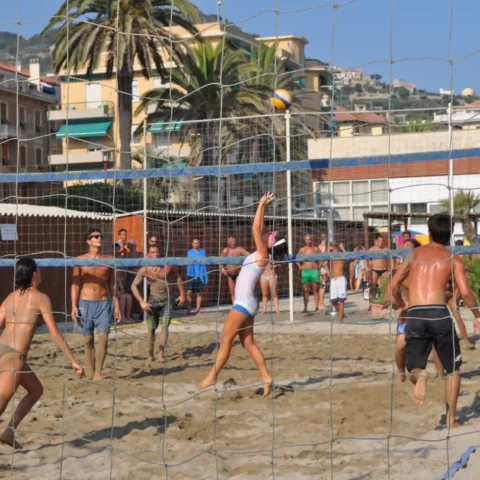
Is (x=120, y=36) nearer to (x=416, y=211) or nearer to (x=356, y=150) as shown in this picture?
(x=356, y=150)

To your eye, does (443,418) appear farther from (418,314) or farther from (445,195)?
(445,195)

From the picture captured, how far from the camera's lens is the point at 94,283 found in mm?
8641

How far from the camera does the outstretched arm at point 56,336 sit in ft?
18.7

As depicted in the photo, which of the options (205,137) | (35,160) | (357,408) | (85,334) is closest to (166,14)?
(205,137)

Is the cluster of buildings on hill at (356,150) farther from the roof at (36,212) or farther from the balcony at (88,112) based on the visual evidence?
the roof at (36,212)

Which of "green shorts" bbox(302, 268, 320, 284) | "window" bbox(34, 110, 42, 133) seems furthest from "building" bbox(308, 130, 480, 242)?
"window" bbox(34, 110, 42, 133)

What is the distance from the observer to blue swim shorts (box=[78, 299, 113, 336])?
856 cm

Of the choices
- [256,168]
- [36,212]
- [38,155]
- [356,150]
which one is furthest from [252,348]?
[38,155]

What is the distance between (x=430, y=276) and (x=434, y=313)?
241mm

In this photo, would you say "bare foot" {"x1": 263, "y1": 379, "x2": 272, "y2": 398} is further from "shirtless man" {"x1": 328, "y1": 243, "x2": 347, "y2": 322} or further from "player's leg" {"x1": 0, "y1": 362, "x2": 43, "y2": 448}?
"shirtless man" {"x1": 328, "y1": 243, "x2": 347, "y2": 322}

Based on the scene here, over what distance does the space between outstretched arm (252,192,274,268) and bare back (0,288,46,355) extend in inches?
68.5

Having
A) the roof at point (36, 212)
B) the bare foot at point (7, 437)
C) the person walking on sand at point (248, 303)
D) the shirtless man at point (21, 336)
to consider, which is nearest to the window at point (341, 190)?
the roof at point (36, 212)

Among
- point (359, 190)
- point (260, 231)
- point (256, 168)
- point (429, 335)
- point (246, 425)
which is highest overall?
point (359, 190)

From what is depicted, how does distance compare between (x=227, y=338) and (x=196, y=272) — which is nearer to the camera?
(x=227, y=338)
